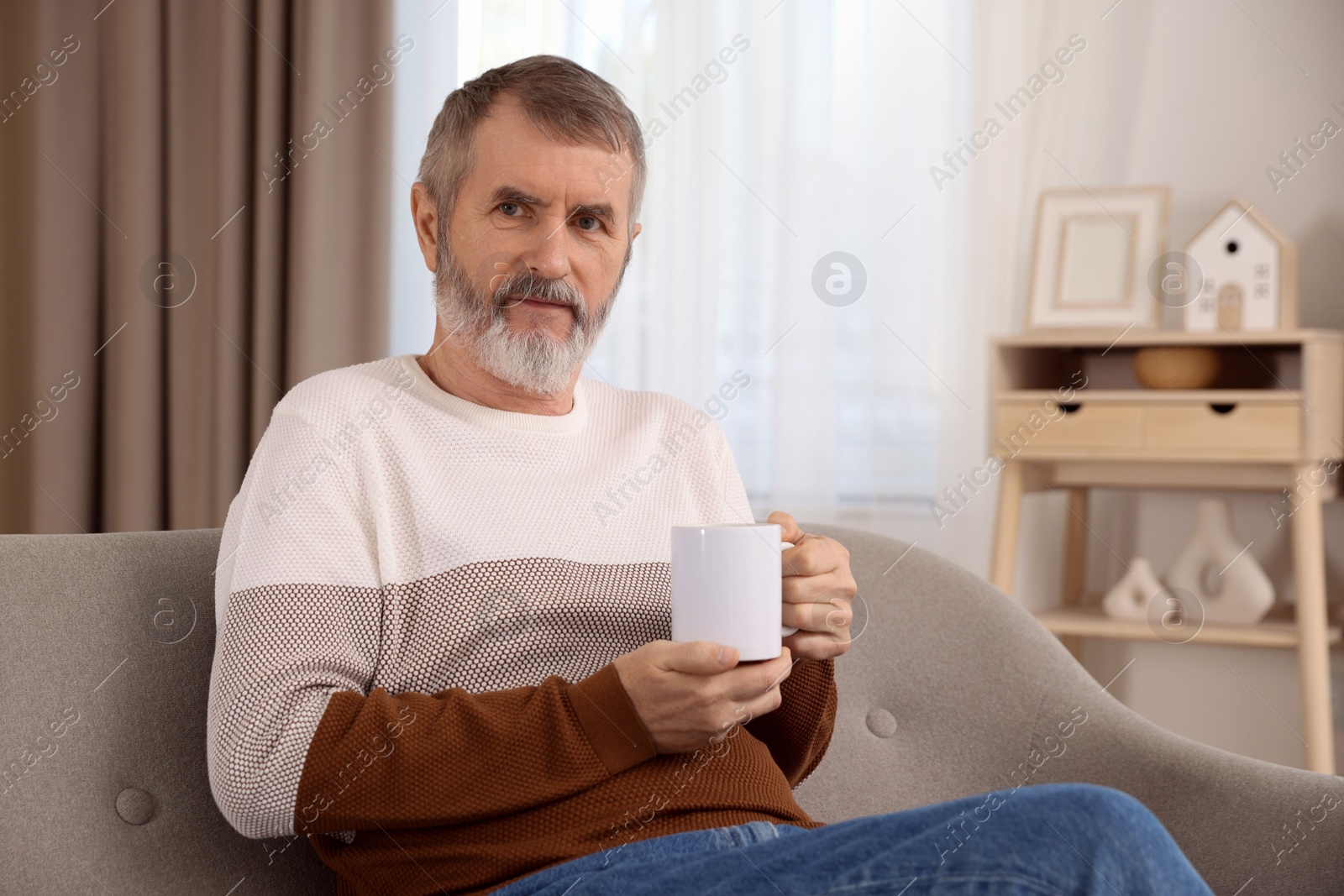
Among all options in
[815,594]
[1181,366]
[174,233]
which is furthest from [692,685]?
[174,233]

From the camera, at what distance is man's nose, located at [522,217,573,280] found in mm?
1085

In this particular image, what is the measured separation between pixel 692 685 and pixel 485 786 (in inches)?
6.6

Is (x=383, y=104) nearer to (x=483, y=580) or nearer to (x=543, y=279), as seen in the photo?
(x=543, y=279)

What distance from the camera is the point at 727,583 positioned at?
814mm

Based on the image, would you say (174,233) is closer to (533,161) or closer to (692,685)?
(533,161)

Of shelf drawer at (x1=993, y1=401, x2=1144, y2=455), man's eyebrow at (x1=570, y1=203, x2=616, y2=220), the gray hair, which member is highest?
the gray hair

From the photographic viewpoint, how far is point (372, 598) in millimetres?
927

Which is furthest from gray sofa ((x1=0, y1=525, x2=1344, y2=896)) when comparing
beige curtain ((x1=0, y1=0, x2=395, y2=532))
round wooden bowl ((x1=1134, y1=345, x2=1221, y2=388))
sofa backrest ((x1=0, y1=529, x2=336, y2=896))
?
beige curtain ((x1=0, y1=0, x2=395, y2=532))

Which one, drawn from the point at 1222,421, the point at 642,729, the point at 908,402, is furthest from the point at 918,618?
the point at 908,402

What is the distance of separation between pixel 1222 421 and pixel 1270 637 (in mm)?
389

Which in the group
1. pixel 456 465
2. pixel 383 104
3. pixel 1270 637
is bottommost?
pixel 1270 637

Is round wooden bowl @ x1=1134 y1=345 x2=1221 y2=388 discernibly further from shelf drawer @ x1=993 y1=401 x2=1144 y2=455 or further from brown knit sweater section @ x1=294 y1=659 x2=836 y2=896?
brown knit sweater section @ x1=294 y1=659 x2=836 y2=896

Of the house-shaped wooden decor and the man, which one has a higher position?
the house-shaped wooden decor

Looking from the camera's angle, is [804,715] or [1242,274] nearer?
[804,715]
